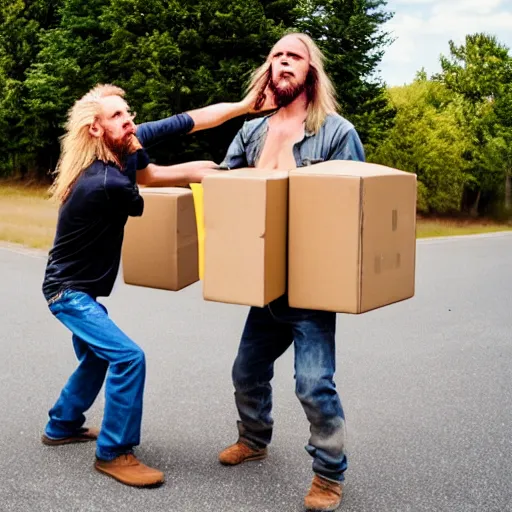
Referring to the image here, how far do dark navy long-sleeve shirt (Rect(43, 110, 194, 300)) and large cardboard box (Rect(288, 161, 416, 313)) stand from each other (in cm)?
78

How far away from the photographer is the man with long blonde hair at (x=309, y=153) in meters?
3.37

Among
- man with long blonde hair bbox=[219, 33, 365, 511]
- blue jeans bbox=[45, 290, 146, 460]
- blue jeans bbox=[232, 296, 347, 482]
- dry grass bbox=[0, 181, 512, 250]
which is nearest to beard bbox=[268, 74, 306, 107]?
man with long blonde hair bbox=[219, 33, 365, 511]

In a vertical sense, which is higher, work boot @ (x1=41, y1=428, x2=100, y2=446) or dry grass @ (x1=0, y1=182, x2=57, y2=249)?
work boot @ (x1=41, y1=428, x2=100, y2=446)

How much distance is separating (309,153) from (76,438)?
1.90 m

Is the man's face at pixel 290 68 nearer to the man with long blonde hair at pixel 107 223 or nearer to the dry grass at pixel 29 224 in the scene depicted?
the man with long blonde hair at pixel 107 223

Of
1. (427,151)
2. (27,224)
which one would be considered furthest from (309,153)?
(427,151)

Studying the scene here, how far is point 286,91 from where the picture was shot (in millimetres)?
A: 3377

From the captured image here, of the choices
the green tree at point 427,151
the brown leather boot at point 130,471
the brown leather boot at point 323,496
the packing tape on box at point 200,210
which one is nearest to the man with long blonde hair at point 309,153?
the brown leather boot at point 323,496

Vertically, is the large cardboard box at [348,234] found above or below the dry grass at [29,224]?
above

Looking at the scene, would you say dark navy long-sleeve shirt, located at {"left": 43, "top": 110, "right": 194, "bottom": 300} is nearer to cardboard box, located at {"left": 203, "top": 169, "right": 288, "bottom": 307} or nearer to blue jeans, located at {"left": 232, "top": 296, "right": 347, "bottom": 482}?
cardboard box, located at {"left": 203, "top": 169, "right": 288, "bottom": 307}

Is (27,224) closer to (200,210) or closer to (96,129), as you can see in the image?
(96,129)

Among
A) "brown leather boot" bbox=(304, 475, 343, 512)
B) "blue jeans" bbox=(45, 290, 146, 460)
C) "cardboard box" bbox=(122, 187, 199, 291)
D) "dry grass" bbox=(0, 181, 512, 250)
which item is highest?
"cardboard box" bbox=(122, 187, 199, 291)

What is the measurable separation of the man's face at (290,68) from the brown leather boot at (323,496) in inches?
60.2

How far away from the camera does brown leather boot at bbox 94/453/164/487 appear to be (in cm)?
374
